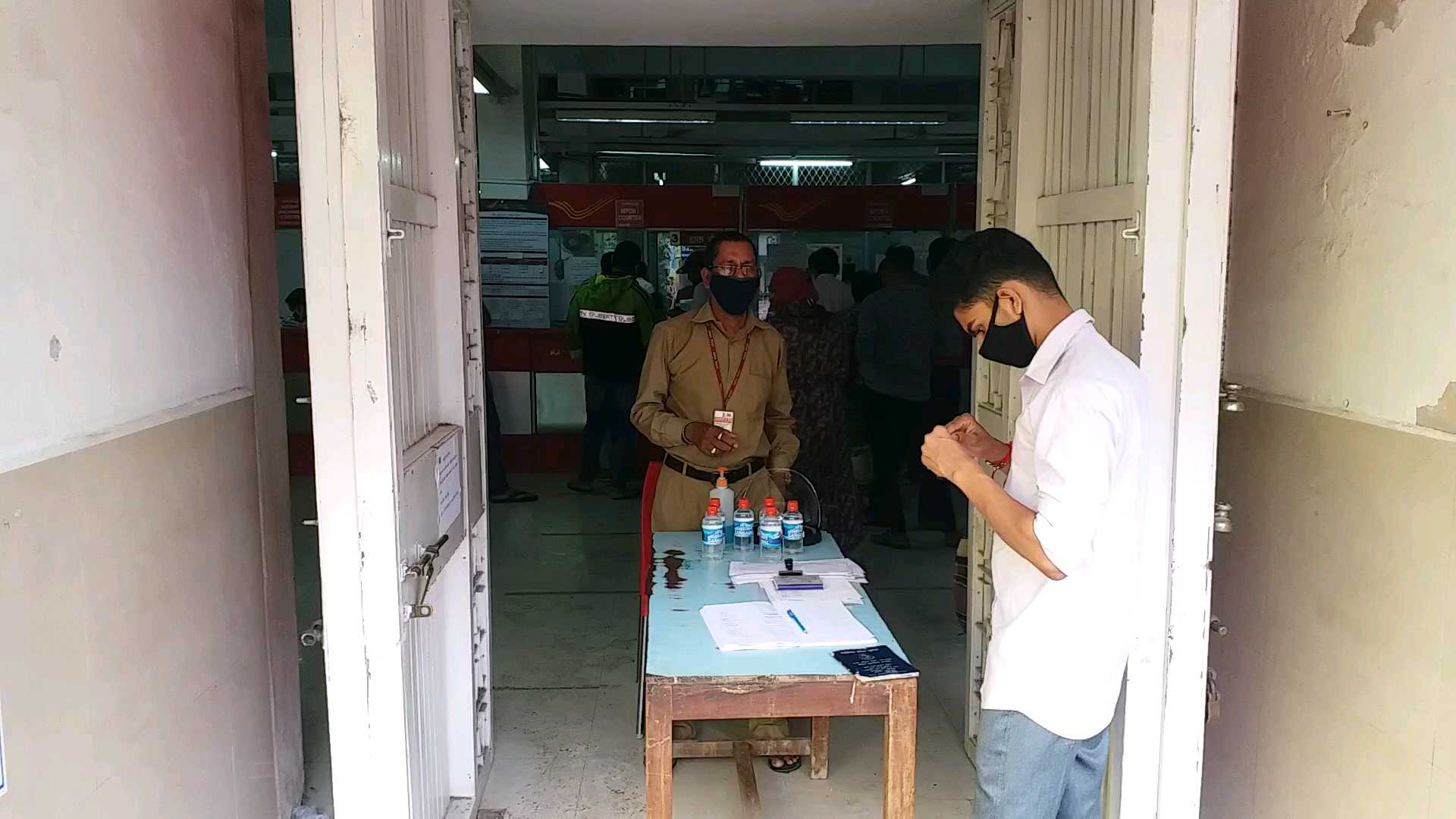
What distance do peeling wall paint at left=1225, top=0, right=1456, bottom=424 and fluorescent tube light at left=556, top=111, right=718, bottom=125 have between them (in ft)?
24.1

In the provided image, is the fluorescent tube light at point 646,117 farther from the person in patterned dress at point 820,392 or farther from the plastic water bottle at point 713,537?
the plastic water bottle at point 713,537

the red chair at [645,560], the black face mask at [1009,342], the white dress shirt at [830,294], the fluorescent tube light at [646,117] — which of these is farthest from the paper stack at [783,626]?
the fluorescent tube light at [646,117]

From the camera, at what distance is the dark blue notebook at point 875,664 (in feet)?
6.85

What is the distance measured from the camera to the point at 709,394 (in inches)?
135

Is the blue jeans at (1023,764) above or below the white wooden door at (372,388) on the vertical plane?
below

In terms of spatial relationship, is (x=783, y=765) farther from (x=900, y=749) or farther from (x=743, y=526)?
(x=900, y=749)

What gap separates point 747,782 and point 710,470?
3.25 ft

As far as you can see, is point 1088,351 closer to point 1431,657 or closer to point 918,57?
point 1431,657

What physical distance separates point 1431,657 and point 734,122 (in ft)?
31.5

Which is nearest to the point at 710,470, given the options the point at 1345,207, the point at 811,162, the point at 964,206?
the point at 1345,207

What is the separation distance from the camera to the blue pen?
232cm

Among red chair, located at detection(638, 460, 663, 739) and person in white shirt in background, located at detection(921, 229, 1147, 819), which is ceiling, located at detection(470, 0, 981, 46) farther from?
person in white shirt in background, located at detection(921, 229, 1147, 819)

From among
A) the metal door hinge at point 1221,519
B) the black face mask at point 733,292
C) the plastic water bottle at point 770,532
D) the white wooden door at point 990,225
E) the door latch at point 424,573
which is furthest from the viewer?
the black face mask at point 733,292

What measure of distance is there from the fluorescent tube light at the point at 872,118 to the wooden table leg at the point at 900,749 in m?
8.09
